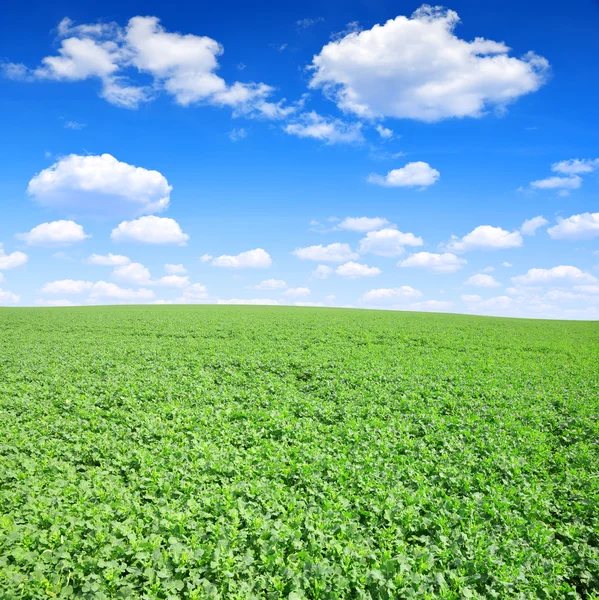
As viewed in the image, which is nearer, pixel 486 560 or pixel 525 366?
pixel 486 560

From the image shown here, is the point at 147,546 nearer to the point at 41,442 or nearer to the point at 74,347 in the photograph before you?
the point at 41,442

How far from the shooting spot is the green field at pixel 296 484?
21.0 ft

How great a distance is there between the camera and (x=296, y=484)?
8.99 meters

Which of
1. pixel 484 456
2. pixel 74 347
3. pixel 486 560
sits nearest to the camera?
pixel 486 560

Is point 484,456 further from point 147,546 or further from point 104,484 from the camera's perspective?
point 104,484

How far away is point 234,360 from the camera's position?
21859 millimetres

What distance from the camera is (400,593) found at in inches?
235

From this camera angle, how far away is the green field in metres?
6.39

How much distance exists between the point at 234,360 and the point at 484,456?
13.6m

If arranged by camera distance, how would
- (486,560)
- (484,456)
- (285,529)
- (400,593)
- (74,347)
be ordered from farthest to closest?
(74,347) < (484,456) < (285,529) < (486,560) < (400,593)

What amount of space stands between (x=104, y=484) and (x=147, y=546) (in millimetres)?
2737

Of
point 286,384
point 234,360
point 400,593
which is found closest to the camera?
point 400,593

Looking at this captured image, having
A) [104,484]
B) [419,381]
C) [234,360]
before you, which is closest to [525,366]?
[419,381]

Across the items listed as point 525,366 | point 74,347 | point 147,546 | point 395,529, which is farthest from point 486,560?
point 74,347
